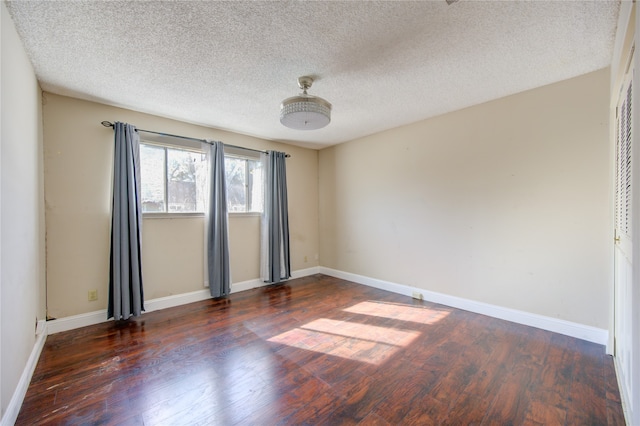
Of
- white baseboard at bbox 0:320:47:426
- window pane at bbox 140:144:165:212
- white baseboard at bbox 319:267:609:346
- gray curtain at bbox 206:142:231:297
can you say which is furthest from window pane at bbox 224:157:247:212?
white baseboard at bbox 319:267:609:346

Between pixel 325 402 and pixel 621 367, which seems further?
pixel 621 367

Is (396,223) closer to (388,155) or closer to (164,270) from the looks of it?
(388,155)

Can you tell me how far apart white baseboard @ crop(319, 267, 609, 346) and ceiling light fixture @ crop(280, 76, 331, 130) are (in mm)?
2607

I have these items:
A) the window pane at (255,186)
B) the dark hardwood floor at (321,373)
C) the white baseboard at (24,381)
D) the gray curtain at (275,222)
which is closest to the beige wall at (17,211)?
the white baseboard at (24,381)

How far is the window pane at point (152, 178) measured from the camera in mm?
3229

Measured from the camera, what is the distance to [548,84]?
2.54 m

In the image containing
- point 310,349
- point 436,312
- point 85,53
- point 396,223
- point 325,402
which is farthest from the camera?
point 396,223

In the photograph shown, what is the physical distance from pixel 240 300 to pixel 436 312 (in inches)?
99.3

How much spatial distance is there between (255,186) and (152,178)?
145cm

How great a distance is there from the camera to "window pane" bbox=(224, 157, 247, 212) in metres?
4.01

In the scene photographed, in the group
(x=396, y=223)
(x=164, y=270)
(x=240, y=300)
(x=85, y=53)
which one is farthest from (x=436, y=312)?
(x=85, y=53)

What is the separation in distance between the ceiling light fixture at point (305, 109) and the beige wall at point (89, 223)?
6.27 feet

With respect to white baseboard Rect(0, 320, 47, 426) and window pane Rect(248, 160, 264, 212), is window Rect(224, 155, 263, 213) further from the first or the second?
white baseboard Rect(0, 320, 47, 426)

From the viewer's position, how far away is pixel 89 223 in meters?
2.84
